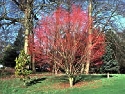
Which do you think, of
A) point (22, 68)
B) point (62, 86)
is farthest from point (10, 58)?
point (62, 86)

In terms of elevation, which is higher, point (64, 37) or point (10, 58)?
point (10, 58)

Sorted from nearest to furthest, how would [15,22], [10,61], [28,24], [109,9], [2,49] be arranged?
[28,24], [15,22], [109,9], [10,61], [2,49]

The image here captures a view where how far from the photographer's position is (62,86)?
27031mm

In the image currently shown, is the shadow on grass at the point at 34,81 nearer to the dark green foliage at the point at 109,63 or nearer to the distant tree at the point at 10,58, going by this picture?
the distant tree at the point at 10,58

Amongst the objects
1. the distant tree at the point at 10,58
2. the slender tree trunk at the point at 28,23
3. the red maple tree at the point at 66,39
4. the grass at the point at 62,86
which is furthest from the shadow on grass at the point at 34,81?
the distant tree at the point at 10,58

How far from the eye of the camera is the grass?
24.3 metres

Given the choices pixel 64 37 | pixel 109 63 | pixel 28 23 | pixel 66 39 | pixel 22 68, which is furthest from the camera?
pixel 109 63

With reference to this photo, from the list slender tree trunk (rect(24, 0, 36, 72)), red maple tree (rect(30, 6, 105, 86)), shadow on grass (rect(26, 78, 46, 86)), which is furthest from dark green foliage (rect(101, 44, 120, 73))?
red maple tree (rect(30, 6, 105, 86))

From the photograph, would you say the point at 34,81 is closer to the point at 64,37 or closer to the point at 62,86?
the point at 62,86

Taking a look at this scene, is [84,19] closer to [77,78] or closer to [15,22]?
[77,78]

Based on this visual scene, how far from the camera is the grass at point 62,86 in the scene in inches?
958

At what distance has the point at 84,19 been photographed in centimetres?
2758

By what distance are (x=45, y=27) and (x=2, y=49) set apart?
3372 centimetres

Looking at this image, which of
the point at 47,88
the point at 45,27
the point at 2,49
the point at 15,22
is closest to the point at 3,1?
the point at 15,22
